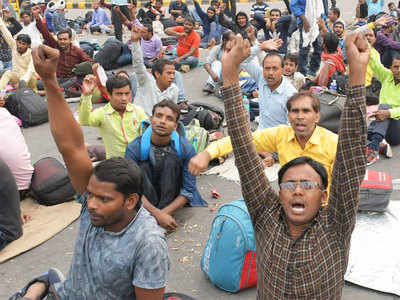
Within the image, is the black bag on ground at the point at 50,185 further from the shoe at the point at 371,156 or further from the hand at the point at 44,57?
the shoe at the point at 371,156

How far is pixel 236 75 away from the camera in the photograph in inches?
79.4

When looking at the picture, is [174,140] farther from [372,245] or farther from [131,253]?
[131,253]

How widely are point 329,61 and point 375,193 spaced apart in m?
3.91

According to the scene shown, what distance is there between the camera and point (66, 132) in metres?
2.12

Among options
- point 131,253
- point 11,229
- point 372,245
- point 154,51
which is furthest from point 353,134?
point 154,51

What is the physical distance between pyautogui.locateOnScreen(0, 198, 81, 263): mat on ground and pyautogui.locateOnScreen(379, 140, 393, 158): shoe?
3.68 meters

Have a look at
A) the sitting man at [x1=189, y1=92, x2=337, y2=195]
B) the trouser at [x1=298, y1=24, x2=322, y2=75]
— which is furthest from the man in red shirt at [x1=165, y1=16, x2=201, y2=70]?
the sitting man at [x1=189, y1=92, x2=337, y2=195]

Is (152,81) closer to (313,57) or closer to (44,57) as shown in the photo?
(44,57)

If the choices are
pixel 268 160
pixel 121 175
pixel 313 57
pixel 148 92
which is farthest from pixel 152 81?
pixel 313 57

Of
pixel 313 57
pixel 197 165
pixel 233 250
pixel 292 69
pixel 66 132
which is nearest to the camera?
pixel 66 132

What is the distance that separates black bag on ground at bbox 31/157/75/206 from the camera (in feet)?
15.4

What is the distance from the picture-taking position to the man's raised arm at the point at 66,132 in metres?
2.04

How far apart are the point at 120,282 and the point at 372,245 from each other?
98.6 inches

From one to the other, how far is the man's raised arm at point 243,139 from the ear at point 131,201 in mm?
491
